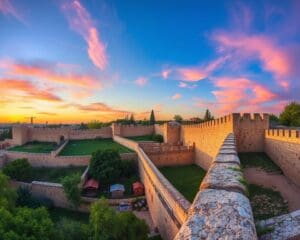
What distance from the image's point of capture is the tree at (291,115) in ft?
87.6

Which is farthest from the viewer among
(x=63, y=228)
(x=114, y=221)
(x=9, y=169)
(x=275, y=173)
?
(x=9, y=169)

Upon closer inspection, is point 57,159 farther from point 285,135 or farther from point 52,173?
point 285,135

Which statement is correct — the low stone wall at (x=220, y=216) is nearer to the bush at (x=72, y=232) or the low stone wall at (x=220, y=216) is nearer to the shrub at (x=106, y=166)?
the bush at (x=72, y=232)

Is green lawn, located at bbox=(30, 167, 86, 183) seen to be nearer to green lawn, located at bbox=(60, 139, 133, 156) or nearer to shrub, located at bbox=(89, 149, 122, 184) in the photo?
shrub, located at bbox=(89, 149, 122, 184)

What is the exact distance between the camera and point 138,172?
915 inches

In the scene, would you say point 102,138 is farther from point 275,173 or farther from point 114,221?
point 275,173

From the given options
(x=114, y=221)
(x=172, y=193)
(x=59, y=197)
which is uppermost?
(x=172, y=193)

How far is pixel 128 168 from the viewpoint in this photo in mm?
22781

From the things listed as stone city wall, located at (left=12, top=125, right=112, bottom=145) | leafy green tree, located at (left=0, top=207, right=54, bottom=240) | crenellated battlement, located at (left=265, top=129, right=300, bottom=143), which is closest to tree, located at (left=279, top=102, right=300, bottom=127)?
crenellated battlement, located at (left=265, top=129, right=300, bottom=143)

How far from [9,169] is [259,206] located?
23.1m

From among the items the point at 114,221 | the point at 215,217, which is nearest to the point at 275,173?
the point at 114,221

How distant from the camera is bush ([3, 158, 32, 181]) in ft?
75.1

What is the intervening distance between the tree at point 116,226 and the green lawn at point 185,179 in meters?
2.51

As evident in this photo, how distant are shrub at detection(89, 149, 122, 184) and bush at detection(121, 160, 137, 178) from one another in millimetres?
613
